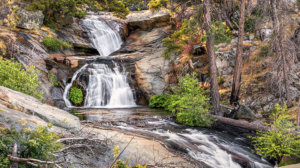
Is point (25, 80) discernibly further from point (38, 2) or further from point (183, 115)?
point (38, 2)

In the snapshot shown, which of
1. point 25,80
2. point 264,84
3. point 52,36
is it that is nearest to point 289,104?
point 264,84

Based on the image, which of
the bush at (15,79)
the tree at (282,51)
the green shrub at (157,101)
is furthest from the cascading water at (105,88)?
the tree at (282,51)

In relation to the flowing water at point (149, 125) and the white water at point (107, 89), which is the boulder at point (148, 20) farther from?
the white water at point (107, 89)

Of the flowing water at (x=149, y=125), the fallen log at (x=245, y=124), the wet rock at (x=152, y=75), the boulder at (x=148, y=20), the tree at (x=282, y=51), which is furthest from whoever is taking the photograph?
the boulder at (x=148, y=20)

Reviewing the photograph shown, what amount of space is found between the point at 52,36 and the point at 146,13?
12.6 meters

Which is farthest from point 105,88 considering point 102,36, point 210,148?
point 210,148

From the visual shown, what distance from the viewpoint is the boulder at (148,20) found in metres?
23.0

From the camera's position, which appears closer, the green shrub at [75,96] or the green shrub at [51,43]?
the green shrub at [75,96]

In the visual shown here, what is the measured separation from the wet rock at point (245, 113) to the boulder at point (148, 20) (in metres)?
15.9

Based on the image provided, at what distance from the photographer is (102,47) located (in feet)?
71.7

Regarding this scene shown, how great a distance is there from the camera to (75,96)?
14188 mm

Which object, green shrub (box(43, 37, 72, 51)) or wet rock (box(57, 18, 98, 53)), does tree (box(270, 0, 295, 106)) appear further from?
wet rock (box(57, 18, 98, 53))

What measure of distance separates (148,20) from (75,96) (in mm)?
13691

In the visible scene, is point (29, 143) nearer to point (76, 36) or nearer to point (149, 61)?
point (149, 61)
